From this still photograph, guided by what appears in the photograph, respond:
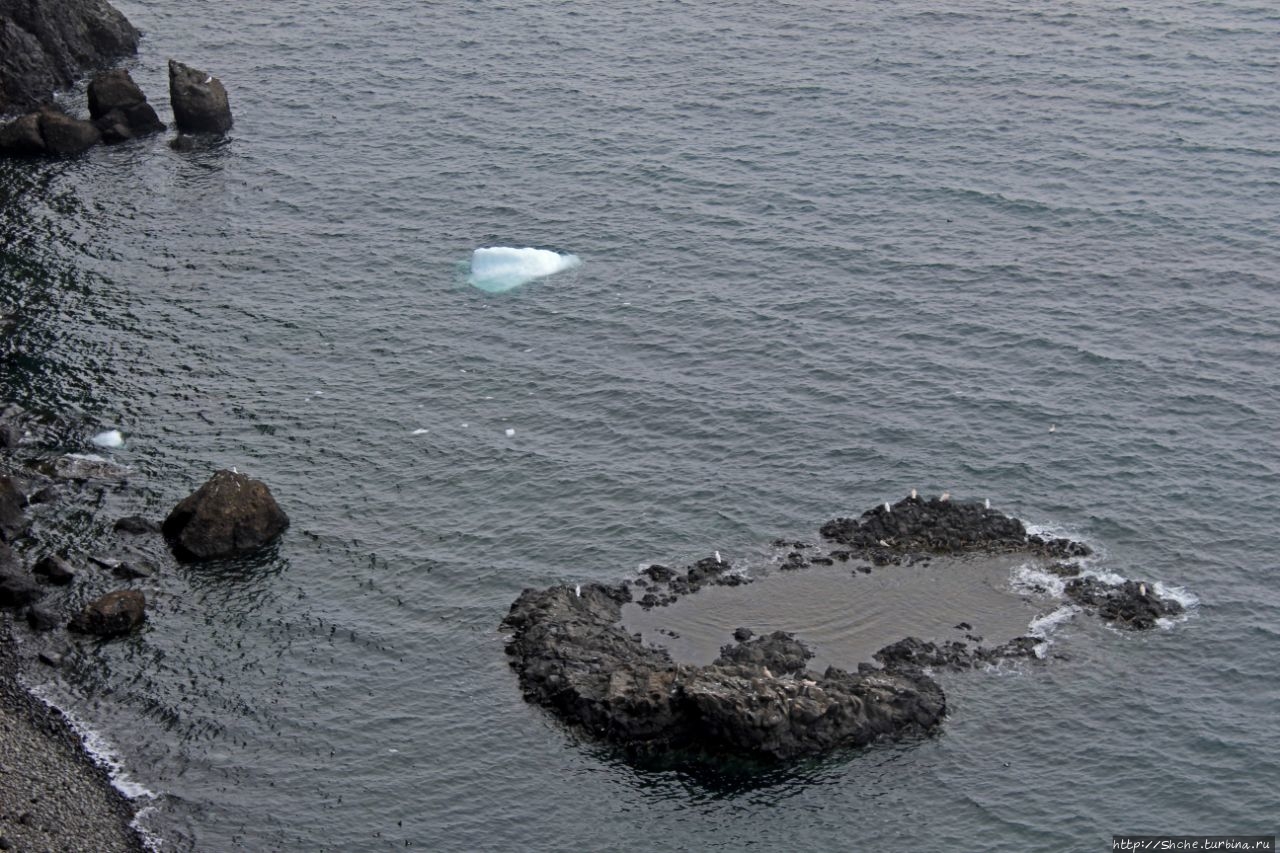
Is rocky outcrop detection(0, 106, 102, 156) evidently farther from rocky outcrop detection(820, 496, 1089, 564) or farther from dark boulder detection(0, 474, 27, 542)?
rocky outcrop detection(820, 496, 1089, 564)

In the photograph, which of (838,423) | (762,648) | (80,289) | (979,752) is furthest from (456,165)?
(979,752)

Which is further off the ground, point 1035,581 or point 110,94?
point 110,94

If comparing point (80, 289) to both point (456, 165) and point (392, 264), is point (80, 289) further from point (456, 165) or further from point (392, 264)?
point (456, 165)

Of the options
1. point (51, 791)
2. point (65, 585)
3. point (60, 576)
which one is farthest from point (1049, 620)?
point (60, 576)

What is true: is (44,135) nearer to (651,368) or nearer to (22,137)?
(22,137)

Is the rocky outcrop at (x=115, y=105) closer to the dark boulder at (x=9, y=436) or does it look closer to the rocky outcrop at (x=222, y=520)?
the dark boulder at (x=9, y=436)

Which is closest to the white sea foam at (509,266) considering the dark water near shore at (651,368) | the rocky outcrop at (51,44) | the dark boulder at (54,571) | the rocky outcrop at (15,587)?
the dark water near shore at (651,368)

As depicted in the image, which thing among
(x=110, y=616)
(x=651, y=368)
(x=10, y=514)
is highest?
(x=651, y=368)
